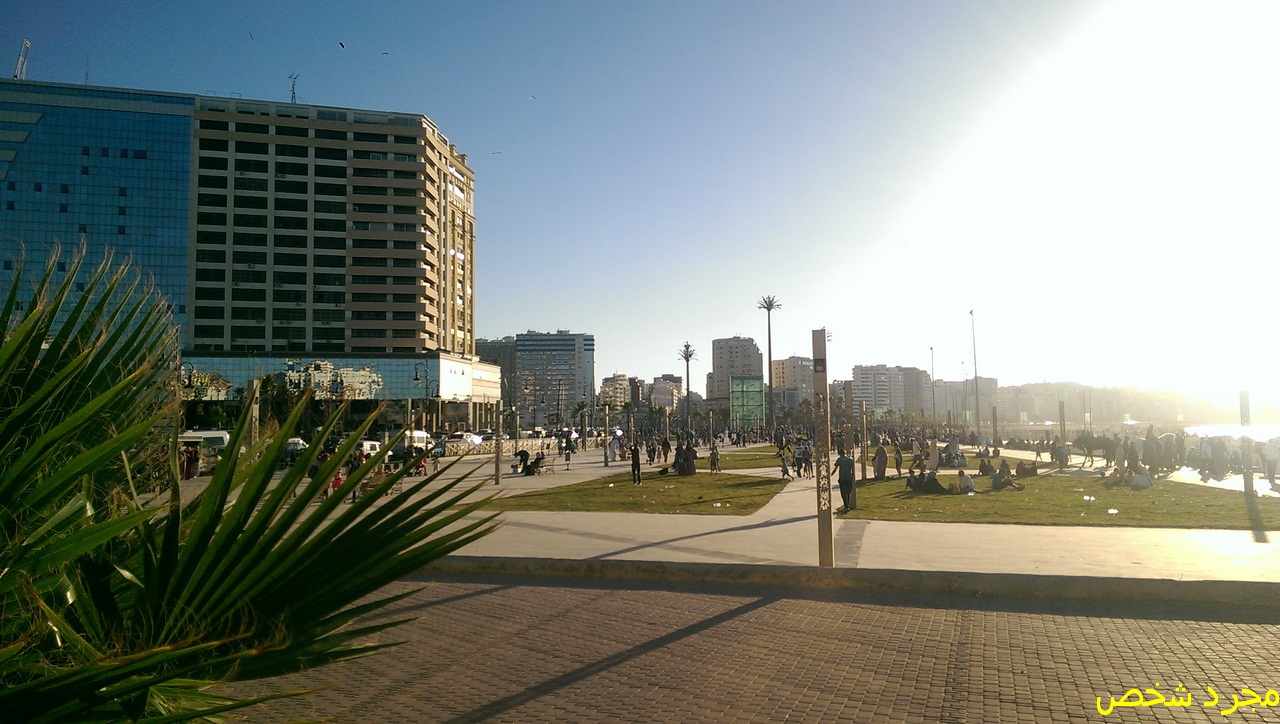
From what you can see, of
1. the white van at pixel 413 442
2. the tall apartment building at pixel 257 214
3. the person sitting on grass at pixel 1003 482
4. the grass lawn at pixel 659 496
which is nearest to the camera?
the white van at pixel 413 442

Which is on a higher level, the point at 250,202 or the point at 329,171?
the point at 329,171

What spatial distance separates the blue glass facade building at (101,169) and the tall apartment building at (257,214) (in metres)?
0.14

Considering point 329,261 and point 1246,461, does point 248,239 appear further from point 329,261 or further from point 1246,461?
point 1246,461

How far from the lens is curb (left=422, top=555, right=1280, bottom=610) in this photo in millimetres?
8992

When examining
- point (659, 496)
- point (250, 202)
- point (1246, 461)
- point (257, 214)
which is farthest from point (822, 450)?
point (250, 202)

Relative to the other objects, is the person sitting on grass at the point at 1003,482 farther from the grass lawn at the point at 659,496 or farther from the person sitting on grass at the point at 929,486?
the grass lawn at the point at 659,496

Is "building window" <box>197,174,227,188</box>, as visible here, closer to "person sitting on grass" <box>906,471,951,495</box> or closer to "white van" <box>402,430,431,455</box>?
"white van" <box>402,430,431,455</box>

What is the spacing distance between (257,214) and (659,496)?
74.8 metres

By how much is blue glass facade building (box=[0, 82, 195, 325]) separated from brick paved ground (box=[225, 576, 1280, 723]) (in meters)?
75.4

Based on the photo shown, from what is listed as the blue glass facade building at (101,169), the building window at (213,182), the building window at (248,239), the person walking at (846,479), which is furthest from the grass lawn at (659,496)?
the building window at (213,182)

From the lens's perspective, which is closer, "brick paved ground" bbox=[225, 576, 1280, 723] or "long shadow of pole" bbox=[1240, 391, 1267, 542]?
"brick paved ground" bbox=[225, 576, 1280, 723]

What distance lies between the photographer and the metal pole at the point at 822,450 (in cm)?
1048

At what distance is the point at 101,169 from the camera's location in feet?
245

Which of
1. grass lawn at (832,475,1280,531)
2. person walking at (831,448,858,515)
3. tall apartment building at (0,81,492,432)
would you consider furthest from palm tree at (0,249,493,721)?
tall apartment building at (0,81,492,432)
